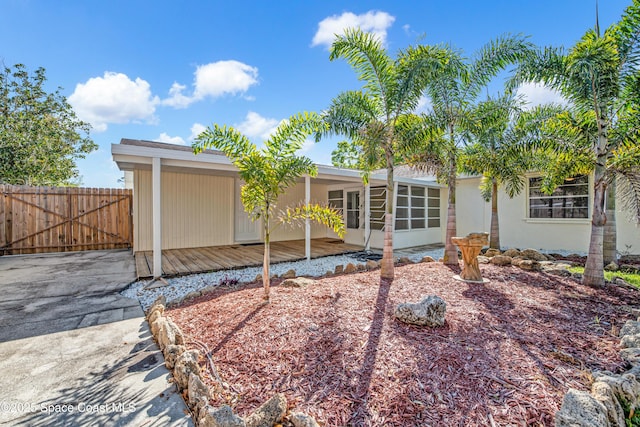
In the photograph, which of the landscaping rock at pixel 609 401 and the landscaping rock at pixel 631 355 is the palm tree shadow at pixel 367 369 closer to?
the landscaping rock at pixel 609 401

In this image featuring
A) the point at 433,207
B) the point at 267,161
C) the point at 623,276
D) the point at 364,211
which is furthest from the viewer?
the point at 433,207

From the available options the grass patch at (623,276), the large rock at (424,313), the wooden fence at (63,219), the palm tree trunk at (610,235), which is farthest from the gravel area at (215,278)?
the palm tree trunk at (610,235)

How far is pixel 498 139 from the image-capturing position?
7.08 meters

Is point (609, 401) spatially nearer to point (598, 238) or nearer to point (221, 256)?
point (598, 238)

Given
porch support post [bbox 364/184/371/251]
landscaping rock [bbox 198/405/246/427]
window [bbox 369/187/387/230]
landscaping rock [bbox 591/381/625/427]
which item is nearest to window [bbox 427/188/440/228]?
window [bbox 369/187/387/230]

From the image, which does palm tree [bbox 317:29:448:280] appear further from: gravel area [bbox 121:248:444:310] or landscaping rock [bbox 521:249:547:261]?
landscaping rock [bbox 521:249:547:261]

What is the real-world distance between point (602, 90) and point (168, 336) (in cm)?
754

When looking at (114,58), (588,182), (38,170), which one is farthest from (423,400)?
(38,170)

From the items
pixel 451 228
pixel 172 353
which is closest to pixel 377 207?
pixel 451 228

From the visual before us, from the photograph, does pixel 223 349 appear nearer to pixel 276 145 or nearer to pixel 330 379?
pixel 330 379

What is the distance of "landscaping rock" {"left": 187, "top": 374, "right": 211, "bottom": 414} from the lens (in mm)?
2072

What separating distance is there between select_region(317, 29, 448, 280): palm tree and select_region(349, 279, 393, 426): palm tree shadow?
6.35ft

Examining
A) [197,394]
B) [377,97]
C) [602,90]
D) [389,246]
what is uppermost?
[377,97]

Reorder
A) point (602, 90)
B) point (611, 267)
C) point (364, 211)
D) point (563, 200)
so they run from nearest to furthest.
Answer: point (602, 90)
point (611, 267)
point (563, 200)
point (364, 211)
